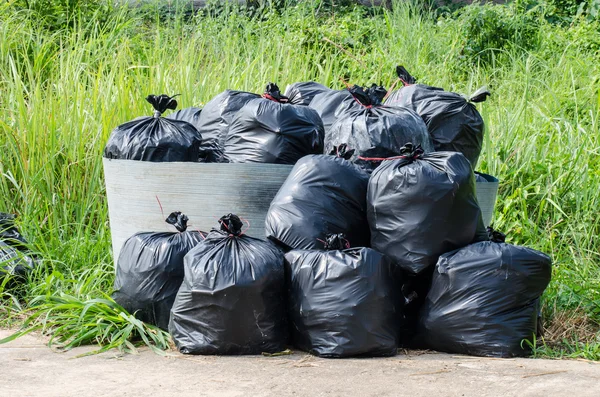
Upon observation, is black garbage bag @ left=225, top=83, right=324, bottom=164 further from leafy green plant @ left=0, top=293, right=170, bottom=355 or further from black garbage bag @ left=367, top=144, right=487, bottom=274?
leafy green plant @ left=0, top=293, right=170, bottom=355

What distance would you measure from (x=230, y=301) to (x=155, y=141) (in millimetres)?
1132

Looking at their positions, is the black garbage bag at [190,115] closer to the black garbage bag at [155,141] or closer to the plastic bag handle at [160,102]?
the plastic bag handle at [160,102]

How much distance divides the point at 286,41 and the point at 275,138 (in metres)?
3.66

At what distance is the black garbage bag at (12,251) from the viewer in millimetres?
4508

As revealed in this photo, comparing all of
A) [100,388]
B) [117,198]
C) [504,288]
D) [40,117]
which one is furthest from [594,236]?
[40,117]

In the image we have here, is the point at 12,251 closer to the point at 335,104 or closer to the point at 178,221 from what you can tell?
the point at 178,221

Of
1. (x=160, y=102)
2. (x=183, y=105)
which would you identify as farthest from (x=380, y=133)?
(x=183, y=105)

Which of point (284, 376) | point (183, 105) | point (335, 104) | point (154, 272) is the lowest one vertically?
point (284, 376)

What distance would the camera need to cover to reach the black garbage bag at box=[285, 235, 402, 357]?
339 cm

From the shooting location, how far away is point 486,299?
3.48 metres

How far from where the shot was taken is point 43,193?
17.3 feet

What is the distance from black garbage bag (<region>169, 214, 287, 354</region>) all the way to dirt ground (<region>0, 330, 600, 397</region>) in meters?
0.07

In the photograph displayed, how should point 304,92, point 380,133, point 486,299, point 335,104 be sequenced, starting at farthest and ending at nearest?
point 304,92 → point 335,104 → point 380,133 → point 486,299

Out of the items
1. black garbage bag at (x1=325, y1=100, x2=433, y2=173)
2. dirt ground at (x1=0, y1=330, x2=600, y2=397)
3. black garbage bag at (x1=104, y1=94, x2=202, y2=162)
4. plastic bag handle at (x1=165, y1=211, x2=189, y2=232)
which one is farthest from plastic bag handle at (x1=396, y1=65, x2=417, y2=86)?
dirt ground at (x1=0, y1=330, x2=600, y2=397)
